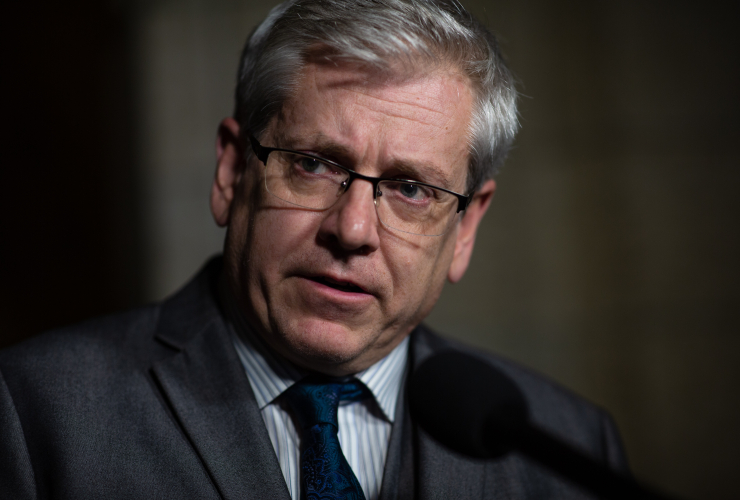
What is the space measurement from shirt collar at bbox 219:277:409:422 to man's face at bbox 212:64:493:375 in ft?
0.19

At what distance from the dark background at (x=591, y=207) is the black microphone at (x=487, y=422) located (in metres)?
2.16

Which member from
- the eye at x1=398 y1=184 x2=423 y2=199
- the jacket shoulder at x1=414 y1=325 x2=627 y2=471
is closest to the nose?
the eye at x1=398 y1=184 x2=423 y2=199

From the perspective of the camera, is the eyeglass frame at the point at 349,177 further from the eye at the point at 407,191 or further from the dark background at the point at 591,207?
the dark background at the point at 591,207

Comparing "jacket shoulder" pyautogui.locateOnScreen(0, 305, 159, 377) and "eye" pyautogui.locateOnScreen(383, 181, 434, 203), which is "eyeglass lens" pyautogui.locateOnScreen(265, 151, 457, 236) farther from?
"jacket shoulder" pyautogui.locateOnScreen(0, 305, 159, 377)

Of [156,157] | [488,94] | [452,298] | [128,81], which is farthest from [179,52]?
[488,94]

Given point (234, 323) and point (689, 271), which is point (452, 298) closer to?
point (689, 271)

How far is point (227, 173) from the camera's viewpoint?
62.4 inches

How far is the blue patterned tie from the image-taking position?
1.32m

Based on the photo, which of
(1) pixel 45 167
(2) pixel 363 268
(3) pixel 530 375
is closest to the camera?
(2) pixel 363 268

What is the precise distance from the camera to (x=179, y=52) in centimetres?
323

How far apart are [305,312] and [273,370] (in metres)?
0.24

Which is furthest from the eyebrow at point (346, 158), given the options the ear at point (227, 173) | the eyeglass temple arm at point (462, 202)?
the ear at point (227, 173)

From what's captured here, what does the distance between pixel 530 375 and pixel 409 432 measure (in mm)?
622

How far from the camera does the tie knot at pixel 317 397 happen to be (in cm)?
139
